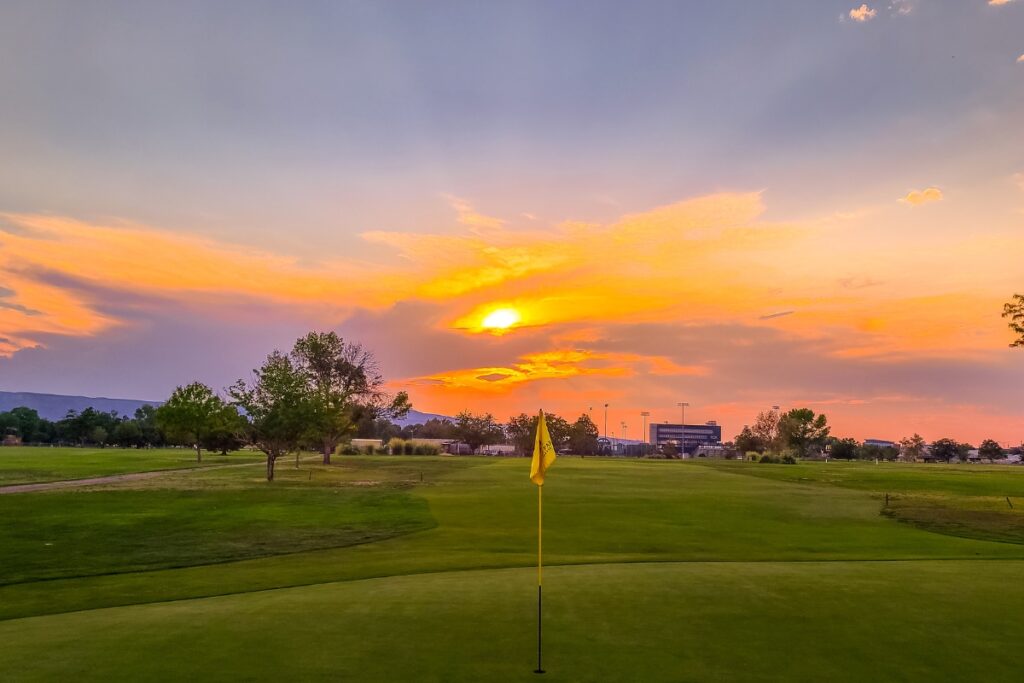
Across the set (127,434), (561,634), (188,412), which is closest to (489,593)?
(561,634)

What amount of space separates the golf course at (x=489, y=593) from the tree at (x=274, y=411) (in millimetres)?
22723

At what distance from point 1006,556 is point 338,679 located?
27.8m

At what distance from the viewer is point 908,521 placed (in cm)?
4012

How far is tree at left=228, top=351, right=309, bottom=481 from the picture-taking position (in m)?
64.8

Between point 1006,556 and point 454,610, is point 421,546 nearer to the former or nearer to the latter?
point 454,610

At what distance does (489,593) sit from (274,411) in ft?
182

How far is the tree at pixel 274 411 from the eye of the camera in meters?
64.8

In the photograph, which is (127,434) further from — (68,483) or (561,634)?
(561,634)

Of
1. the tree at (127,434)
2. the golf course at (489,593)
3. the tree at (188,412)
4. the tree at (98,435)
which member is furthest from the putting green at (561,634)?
the tree at (98,435)

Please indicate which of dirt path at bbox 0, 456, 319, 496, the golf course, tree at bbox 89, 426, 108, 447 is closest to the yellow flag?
the golf course

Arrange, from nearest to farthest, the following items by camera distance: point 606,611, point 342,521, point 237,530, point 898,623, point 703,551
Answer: point 898,623 < point 606,611 < point 703,551 < point 237,530 < point 342,521

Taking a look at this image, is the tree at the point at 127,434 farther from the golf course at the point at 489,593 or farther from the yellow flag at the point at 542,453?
the yellow flag at the point at 542,453

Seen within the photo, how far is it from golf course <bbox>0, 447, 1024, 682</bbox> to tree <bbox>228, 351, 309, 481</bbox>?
22.7 metres

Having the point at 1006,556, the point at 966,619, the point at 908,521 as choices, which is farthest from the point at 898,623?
the point at 908,521
